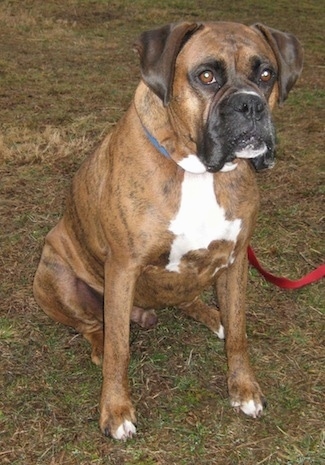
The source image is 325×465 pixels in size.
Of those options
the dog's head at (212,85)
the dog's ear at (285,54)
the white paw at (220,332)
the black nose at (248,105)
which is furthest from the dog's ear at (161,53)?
the white paw at (220,332)

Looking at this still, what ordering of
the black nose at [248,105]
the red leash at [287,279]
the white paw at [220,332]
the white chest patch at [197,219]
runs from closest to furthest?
the black nose at [248,105] → the white chest patch at [197,219] → the white paw at [220,332] → the red leash at [287,279]

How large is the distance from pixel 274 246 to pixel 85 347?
1.60 meters

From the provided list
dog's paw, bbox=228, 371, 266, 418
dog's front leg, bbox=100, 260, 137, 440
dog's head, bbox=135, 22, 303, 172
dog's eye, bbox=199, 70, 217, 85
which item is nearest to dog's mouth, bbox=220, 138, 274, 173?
dog's head, bbox=135, 22, 303, 172

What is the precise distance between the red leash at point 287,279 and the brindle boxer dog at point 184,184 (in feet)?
2.42

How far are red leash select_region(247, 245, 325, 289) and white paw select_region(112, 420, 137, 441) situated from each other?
54.5 inches

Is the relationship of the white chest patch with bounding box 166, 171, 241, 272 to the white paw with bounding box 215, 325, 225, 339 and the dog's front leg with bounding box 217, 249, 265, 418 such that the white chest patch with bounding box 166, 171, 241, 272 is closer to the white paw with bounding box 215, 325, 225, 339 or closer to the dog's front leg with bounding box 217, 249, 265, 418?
the dog's front leg with bounding box 217, 249, 265, 418

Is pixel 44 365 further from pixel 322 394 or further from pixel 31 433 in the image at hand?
pixel 322 394

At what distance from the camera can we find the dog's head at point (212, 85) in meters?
2.71

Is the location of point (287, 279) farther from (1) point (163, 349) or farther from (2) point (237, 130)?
(2) point (237, 130)

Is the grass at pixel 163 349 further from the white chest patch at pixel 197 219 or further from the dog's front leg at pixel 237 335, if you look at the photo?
the white chest patch at pixel 197 219

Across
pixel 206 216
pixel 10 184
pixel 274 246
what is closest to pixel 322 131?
pixel 274 246

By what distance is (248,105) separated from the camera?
2.67 m

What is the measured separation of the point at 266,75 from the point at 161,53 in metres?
0.46

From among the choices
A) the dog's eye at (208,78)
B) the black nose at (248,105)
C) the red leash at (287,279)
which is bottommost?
the red leash at (287,279)
